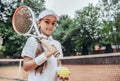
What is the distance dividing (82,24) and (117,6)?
5.60 m

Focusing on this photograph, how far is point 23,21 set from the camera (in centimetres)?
249

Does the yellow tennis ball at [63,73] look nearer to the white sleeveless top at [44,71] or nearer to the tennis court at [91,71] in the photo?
the white sleeveless top at [44,71]

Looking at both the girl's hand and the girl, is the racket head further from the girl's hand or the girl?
the girl's hand

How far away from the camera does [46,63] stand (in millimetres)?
1994

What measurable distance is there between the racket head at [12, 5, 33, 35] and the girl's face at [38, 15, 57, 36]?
1.28ft

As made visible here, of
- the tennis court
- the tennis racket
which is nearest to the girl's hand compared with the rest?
the tennis racket

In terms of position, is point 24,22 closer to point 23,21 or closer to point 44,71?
point 23,21

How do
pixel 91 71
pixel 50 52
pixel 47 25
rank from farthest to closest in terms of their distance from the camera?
pixel 91 71 → pixel 47 25 → pixel 50 52

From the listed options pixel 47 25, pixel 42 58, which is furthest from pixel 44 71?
pixel 47 25

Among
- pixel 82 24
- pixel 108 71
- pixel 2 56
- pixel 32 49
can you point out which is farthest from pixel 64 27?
pixel 32 49

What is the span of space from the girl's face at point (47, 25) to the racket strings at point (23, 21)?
0.40 metres

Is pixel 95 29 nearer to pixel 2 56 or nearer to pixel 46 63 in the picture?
pixel 2 56

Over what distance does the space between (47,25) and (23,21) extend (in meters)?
0.47

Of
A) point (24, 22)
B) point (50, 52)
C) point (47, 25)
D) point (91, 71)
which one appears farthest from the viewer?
point (91, 71)
